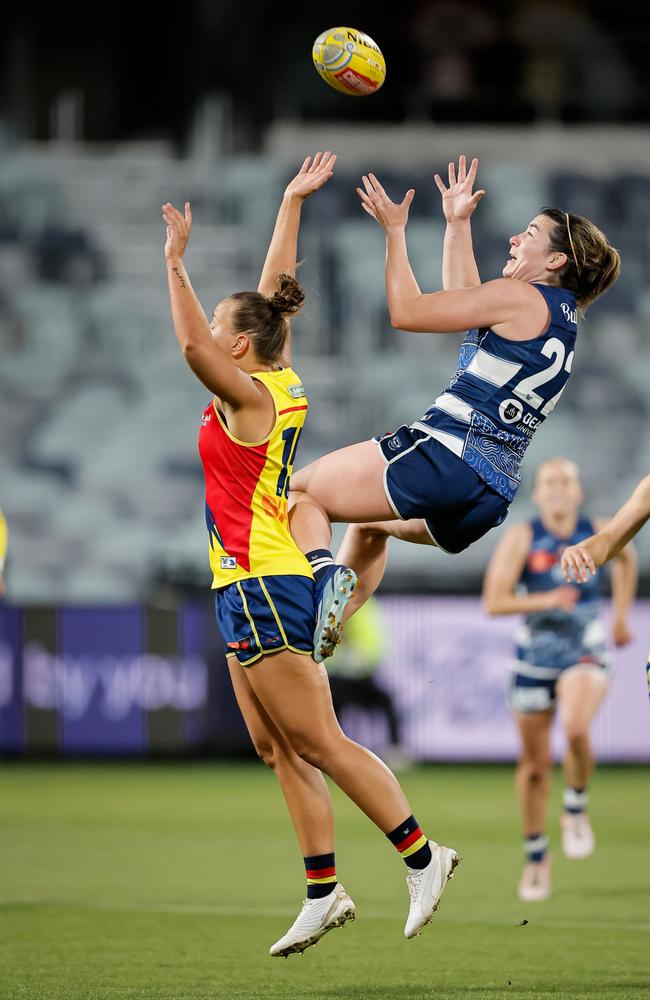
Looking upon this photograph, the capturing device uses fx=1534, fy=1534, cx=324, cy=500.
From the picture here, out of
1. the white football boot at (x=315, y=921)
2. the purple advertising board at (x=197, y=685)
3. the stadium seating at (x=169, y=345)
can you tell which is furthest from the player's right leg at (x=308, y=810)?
the stadium seating at (x=169, y=345)

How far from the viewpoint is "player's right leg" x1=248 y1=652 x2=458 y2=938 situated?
18.7 ft

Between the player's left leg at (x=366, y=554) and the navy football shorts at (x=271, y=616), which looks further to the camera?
the player's left leg at (x=366, y=554)

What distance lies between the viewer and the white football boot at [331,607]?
5625 millimetres

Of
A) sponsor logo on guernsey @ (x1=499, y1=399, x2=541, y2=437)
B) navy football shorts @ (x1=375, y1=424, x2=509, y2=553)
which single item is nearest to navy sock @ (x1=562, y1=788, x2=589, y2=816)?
navy football shorts @ (x1=375, y1=424, x2=509, y2=553)

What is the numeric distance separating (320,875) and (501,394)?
6.47 ft

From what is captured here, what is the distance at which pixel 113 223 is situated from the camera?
19.9 m

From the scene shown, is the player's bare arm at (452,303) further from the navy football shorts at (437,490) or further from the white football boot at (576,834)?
the white football boot at (576,834)

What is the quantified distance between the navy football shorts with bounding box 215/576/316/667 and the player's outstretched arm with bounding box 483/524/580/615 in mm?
3342

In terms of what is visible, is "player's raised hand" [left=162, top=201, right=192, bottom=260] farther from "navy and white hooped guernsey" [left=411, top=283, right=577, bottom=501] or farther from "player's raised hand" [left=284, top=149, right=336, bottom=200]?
"navy and white hooped guernsey" [left=411, top=283, right=577, bottom=501]

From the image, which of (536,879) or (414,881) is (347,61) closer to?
(414,881)

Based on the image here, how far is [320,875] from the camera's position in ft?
19.4

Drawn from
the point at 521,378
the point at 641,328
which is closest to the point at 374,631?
the point at 641,328

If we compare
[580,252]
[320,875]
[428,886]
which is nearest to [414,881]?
[428,886]

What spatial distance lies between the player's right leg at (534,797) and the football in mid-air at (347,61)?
159 inches
